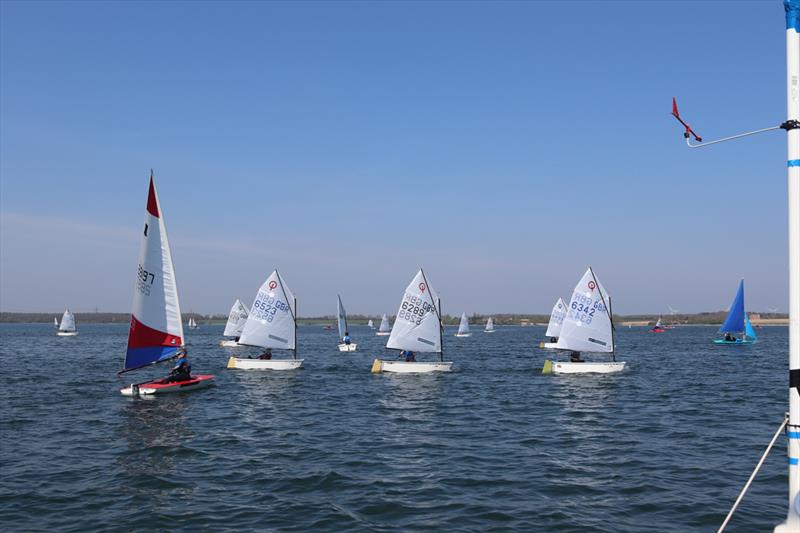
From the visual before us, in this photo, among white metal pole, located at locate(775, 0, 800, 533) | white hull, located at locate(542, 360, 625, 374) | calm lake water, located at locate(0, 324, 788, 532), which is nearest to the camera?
white metal pole, located at locate(775, 0, 800, 533)

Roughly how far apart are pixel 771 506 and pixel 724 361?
55.5 m

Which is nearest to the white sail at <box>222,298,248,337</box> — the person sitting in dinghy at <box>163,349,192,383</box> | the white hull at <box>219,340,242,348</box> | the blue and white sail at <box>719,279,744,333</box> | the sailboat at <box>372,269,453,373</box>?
the white hull at <box>219,340,242,348</box>

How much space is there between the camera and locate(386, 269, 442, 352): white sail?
5028 centimetres

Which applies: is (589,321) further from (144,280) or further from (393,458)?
(144,280)

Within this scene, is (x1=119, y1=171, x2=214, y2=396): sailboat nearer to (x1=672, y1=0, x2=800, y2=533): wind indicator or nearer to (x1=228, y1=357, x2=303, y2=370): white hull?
(x1=228, y1=357, x2=303, y2=370): white hull

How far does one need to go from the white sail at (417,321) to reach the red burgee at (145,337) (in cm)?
1904

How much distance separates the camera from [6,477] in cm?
1912

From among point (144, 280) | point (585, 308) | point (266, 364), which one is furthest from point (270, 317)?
point (585, 308)

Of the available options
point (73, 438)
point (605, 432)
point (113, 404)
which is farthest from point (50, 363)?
point (605, 432)

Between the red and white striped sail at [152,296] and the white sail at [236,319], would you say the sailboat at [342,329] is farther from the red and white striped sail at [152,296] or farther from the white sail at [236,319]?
the red and white striped sail at [152,296]

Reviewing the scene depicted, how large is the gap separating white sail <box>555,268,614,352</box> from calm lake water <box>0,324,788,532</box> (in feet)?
27.4

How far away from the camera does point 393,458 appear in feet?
71.1

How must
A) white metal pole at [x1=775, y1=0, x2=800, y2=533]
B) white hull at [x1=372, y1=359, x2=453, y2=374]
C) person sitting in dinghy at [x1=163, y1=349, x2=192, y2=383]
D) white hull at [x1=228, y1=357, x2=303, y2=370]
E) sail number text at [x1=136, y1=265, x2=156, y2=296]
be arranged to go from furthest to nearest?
1. white hull at [x1=228, y1=357, x2=303, y2=370]
2. white hull at [x1=372, y1=359, x2=453, y2=374]
3. person sitting in dinghy at [x1=163, y1=349, x2=192, y2=383]
4. sail number text at [x1=136, y1=265, x2=156, y2=296]
5. white metal pole at [x1=775, y1=0, x2=800, y2=533]

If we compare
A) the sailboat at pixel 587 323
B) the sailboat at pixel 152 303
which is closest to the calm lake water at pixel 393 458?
the sailboat at pixel 152 303
